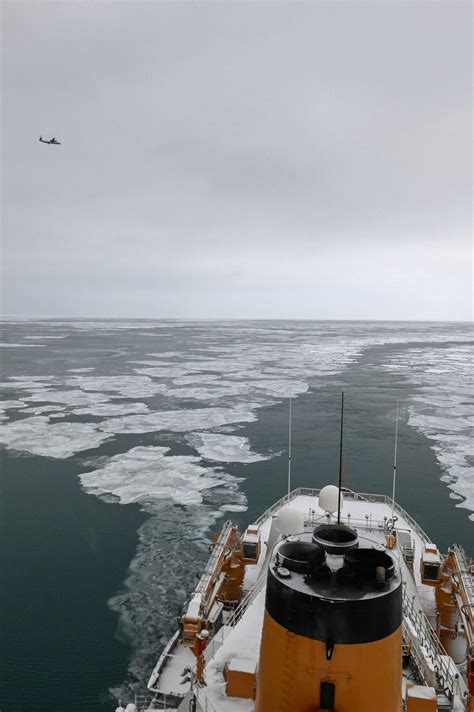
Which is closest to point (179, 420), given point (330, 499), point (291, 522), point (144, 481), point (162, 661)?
point (144, 481)

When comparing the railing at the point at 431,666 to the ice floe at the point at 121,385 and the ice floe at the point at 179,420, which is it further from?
the ice floe at the point at 121,385

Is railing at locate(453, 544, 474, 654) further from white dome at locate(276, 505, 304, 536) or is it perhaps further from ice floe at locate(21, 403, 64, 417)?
ice floe at locate(21, 403, 64, 417)

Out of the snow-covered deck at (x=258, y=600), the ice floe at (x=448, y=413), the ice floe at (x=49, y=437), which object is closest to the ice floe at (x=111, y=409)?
the ice floe at (x=49, y=437)

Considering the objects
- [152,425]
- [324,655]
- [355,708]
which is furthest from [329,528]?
[152,425]

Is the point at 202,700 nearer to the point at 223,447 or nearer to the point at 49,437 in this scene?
the point at 223,447

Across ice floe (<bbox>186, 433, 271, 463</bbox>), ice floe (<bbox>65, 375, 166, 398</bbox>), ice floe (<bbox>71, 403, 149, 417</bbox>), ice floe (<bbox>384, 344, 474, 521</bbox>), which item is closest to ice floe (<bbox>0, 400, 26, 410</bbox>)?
ice floe (<bbox>71, 403, 149, 417</bbox>)

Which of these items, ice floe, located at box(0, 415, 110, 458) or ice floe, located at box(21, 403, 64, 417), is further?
ice floe, located at box(21, 403, 64, 417)
